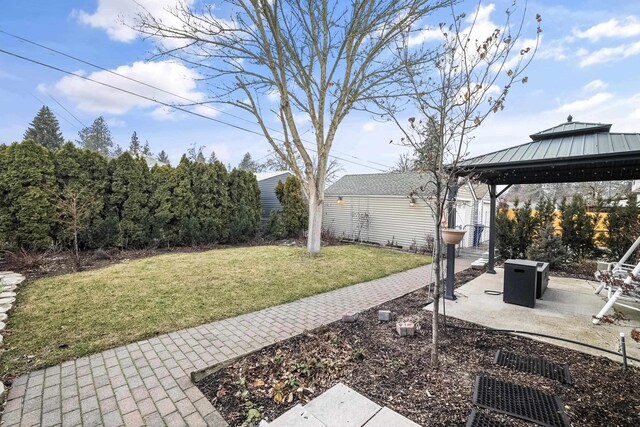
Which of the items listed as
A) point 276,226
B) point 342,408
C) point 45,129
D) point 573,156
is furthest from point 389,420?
point 45,129

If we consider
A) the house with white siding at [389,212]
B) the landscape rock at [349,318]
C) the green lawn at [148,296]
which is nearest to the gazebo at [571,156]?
the landscape rock at [349,318]

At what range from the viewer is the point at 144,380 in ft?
8.02

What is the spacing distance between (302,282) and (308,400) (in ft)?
12.1

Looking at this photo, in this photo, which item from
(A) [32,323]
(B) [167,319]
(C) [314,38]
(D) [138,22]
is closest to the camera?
(A) [32,323]

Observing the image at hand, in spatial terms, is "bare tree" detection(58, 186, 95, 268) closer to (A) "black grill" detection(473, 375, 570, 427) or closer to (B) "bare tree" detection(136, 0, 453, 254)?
(B) "bare tree" detection(136, 0, 453, 254)

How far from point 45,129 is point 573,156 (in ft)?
126

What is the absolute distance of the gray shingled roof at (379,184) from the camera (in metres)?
12.3

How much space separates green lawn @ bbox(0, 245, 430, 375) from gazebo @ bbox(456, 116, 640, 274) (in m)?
3.45

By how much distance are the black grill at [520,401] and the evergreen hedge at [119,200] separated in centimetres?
913

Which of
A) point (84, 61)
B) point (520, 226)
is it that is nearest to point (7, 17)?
point (84, 61)

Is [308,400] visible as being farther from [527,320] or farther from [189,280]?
[189,280]

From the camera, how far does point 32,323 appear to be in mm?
3490

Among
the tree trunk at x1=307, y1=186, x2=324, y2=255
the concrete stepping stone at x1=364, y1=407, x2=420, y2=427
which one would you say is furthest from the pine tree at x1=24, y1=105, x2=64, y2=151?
the concrete stepping stone at x1=364, y1=407, x2=420, y2=427

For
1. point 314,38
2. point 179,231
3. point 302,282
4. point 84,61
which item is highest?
point 314,38
